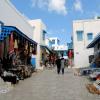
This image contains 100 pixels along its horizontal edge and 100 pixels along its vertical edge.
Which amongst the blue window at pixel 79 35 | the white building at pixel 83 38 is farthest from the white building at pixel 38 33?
the blue window at pixel 79 35

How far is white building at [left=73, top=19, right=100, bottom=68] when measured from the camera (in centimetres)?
3928

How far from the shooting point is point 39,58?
39531mm

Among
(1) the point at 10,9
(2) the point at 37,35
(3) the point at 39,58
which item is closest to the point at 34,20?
(2) the point at 37,35

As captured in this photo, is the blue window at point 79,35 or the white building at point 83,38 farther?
the blue window at point 79,35

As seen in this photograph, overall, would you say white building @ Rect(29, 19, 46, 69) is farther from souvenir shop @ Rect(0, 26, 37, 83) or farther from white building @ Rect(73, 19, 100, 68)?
souvenir shop @ Rect(0, 26, 37, 83)

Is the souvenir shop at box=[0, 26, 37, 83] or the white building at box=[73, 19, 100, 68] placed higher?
the white building at box=[73, 19, 100, 68]

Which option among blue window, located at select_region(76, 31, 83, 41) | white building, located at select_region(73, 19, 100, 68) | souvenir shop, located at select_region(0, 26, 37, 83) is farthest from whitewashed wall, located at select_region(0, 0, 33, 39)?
blue window, located at select_region(76, 31, 83, 41)

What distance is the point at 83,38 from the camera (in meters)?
39.9

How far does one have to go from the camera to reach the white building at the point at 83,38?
3928 cm

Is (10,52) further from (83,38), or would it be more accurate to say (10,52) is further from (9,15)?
(83,38)

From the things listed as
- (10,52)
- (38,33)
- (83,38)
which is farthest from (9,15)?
(83,38)

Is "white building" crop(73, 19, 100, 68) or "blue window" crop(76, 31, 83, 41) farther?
"blue window" crop(76, 31, 83, 41)

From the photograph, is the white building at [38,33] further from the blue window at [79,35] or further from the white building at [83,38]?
the blue window at [79,35]

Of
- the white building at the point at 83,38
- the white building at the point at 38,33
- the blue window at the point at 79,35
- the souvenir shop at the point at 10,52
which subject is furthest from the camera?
the blue window at the point at 79,35
